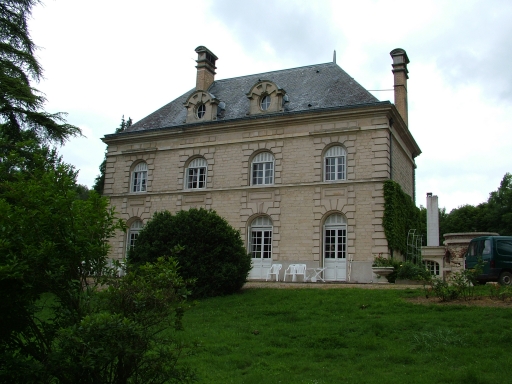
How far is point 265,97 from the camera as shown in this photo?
22562mm

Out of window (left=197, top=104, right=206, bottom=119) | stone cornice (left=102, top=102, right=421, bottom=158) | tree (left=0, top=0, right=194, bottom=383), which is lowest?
tree (left=0, top=0, right=194, bottom=383)

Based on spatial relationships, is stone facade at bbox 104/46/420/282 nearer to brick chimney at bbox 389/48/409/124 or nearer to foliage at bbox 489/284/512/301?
brick chimney at bbox 389/48/409/124

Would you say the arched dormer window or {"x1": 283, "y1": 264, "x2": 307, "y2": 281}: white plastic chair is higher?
the arched dormer window

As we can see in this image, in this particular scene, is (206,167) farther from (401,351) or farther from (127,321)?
(127,321)

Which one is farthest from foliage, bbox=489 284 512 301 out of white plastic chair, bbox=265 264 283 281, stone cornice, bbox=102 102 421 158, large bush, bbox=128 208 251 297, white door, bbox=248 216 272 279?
white door, bbox=248 216 272 279

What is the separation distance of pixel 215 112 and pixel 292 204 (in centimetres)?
600

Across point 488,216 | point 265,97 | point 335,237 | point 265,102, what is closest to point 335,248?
point 335,237

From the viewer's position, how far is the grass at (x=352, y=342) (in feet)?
23.1

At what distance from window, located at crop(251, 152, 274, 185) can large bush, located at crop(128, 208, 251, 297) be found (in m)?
6.55

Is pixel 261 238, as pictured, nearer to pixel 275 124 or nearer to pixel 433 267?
pixel 275 124

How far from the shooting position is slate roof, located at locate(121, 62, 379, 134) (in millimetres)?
21266

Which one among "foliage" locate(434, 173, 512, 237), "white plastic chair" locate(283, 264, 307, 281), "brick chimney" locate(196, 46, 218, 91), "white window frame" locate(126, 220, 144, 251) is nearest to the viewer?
"white plastic chair" locate(283, 264, 307, 281)

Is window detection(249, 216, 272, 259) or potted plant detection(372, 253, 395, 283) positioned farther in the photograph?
window detection(249, 216, 272, 259)

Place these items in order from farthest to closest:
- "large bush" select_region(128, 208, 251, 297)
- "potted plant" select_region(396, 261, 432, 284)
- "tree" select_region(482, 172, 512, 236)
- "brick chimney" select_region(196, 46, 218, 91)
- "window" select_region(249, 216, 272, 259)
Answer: "tree" select_region(482, 172, 512, 236), "brick chimney" select_region(196, 46, 218, 91), "window" select_region(249, 216, 272, 259), "potted plant" select_region(396, 261, 432, 284), "large bush" select_region(128, 208, 251, 297)
